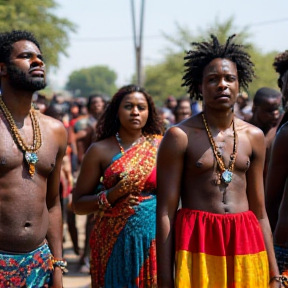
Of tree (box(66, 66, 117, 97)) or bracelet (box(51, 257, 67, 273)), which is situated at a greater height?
tree (box(66, 66, 117, 97))

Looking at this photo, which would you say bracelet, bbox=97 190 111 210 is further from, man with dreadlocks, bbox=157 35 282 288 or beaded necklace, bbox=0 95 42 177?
man with dreadlocks, bbox=157 35 282 288

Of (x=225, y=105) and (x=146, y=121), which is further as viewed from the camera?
(x=146, y=121)

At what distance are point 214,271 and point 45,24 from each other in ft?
94.6

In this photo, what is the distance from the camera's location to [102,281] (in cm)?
603

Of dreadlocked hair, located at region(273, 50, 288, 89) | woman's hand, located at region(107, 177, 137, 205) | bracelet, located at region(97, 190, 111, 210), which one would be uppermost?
dreadlocked hair, located at region(273, 50, 288, 89)

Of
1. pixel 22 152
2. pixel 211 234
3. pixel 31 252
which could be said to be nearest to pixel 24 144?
pixel 22 152

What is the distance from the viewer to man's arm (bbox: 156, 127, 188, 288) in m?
4.36

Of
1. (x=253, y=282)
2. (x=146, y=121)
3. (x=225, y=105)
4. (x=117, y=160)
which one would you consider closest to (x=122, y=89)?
(x=146, y=121)

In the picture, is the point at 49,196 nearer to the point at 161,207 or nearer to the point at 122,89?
the point at 161,207

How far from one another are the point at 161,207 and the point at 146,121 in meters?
2.14

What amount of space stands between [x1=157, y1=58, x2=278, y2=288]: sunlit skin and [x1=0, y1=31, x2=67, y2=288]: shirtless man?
0.72m

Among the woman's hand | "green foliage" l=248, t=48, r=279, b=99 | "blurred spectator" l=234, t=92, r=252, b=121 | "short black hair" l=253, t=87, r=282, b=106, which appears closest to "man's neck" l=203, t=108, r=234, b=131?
the woman's hand

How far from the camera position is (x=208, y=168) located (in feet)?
14.5

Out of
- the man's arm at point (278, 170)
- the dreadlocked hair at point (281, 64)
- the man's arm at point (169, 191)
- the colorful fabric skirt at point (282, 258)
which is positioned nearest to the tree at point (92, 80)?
the dreadlocked hair at point (281, 64)
